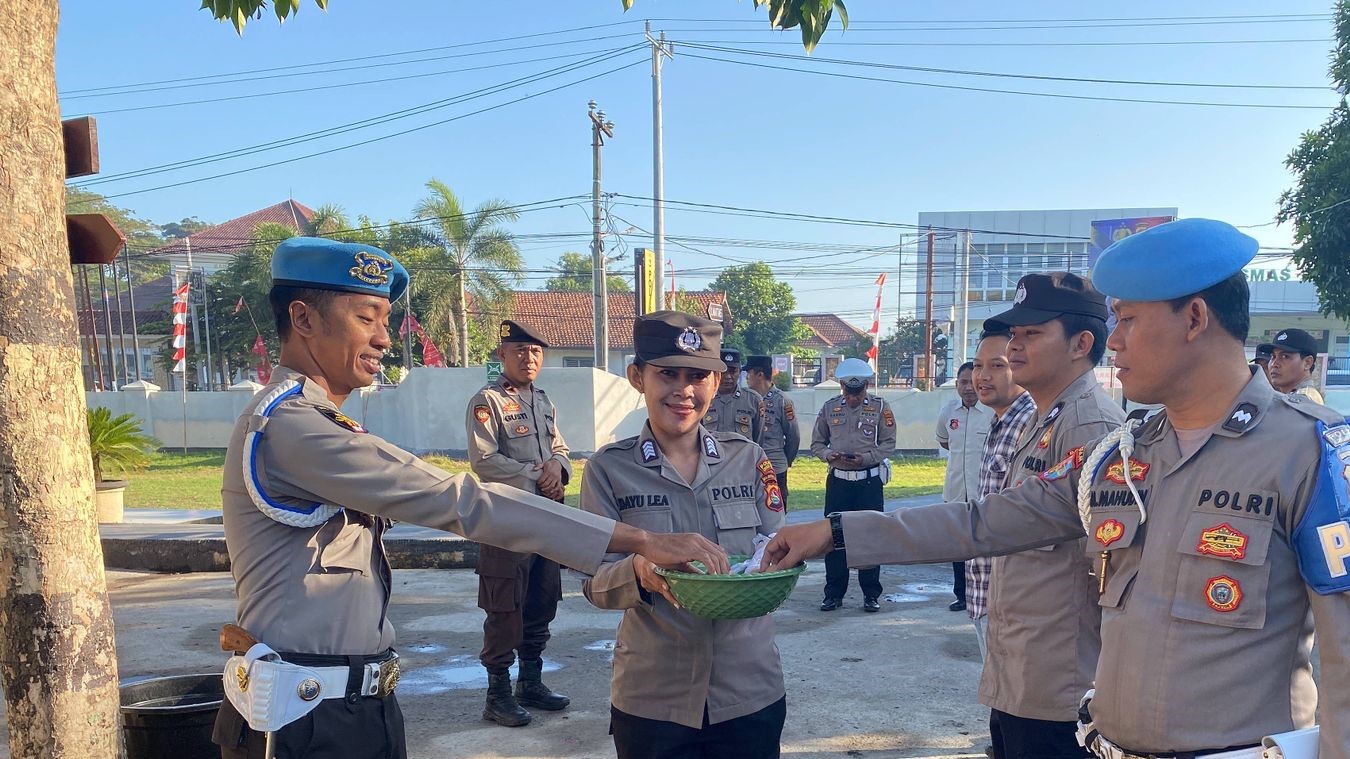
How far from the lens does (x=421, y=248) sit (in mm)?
29000

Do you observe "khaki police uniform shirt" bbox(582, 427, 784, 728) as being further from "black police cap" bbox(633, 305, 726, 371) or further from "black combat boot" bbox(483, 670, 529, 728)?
"black combat boot" bbox(483, 670, 529, 728)

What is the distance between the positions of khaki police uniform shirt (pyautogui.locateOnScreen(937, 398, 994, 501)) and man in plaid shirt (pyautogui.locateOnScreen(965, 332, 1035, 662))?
2.04 meters

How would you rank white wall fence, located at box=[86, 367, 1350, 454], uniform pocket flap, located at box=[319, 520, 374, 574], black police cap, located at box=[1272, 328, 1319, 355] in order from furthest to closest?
white wall fence, located at box=[86, 367, 1350, 454] → black police cap, located at box=[1272, 328, 1319, 355] → uniform pocket flap, located at box=[319, 520, 374, 574]

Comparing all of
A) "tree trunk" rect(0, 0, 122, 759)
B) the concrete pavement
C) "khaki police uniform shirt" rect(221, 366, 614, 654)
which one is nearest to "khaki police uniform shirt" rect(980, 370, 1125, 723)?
"khaki police uniform shirt" rect(221, 366, 614, 654)

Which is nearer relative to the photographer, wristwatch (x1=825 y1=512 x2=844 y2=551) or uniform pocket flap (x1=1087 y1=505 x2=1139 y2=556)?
uniform pocket flap (x1=1087 y1=505 x2=1139 y2=556)

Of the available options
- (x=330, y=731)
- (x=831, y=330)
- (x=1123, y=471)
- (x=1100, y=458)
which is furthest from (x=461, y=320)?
(x=831, y=330)

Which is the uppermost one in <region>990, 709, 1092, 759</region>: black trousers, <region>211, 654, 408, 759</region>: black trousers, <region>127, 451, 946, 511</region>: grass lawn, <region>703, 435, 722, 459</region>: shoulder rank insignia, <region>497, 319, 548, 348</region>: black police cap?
<region>497, 319, 548, 348</region>: black police cap

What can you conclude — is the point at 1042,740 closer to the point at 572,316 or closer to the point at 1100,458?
the point at 1100,458

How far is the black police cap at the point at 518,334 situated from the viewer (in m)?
5.64

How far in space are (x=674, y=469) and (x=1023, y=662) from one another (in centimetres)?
120

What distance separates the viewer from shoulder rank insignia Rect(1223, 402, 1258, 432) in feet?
5.69

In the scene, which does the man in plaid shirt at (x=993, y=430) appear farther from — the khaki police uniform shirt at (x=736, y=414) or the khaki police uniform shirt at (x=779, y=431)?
the khaki police uniform shirt at (x=779, y=431)

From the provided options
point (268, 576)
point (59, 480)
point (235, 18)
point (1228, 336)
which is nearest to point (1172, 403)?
point (1228, 336)

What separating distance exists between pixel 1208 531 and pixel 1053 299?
1.33 metres
